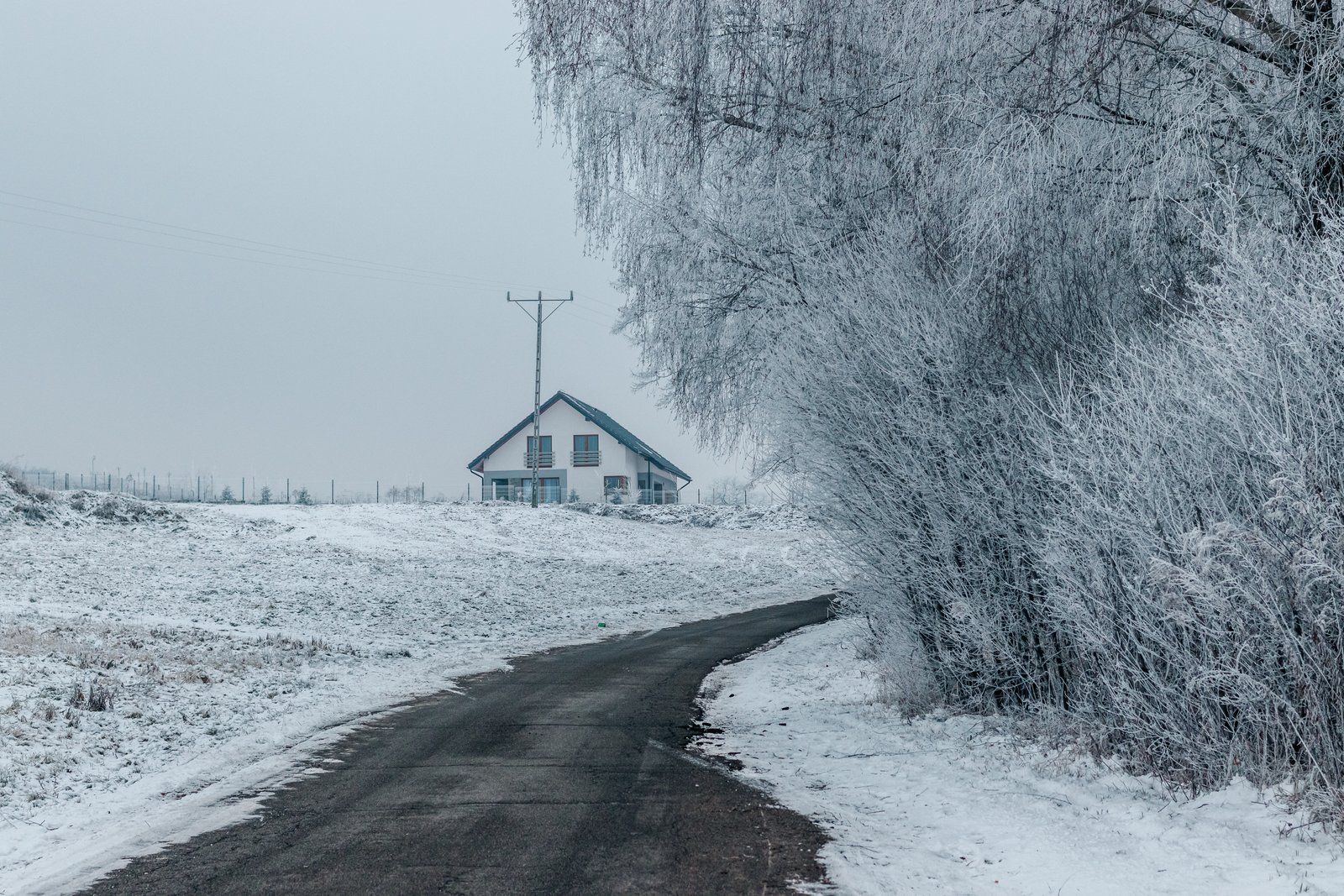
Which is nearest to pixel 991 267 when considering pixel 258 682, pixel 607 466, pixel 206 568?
pixel 258 682

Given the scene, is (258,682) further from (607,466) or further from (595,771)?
(607,466)

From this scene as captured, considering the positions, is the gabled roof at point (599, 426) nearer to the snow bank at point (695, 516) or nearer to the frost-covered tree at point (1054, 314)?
the snow bank at point (695, 516)

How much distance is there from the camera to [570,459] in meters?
58.3

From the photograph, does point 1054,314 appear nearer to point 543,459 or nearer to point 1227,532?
point 1227,532

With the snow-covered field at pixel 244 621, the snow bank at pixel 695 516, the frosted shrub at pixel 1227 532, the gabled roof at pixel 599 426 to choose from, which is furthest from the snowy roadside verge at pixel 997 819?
the gabled roof at pixel 599 426

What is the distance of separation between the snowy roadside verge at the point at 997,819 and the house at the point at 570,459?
157ft

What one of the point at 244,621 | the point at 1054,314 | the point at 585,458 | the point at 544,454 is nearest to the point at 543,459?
the point at 544,454

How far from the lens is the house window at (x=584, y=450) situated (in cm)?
5794

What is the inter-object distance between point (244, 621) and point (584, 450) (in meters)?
40.9

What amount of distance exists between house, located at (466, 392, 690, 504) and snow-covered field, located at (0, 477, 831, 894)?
14212 mm

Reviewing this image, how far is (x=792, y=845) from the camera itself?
5695mm

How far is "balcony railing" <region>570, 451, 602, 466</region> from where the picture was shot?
57.8 m

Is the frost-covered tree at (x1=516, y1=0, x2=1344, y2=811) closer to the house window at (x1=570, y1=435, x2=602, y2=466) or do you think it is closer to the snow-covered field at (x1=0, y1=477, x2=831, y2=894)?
the snow-covered field at (x1=0, y1=477, x2=831, y2=894)

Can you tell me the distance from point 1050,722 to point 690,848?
125 inches
